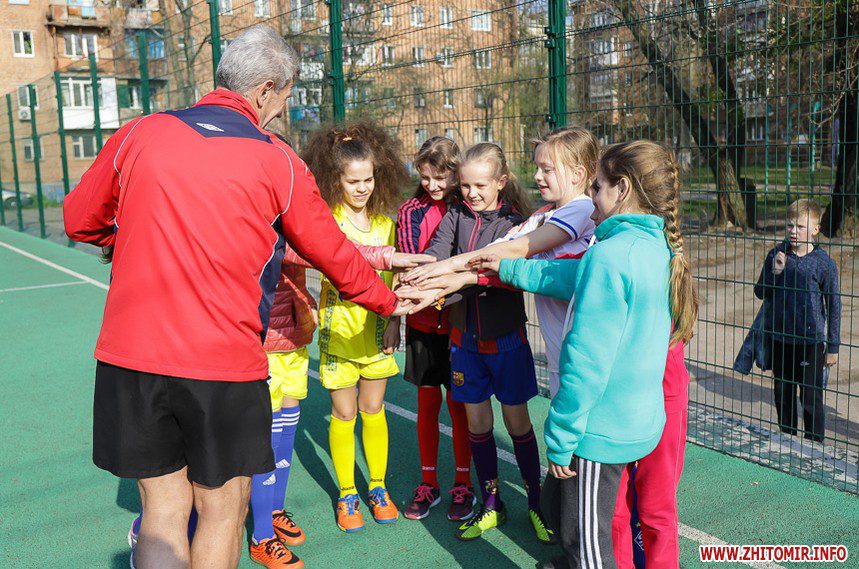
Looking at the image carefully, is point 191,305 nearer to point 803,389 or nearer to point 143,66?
point 803,389

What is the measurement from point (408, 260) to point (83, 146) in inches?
526

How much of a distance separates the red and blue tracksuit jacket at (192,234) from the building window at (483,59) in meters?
3.11

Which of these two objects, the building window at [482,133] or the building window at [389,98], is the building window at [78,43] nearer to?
the building window at [389,98]

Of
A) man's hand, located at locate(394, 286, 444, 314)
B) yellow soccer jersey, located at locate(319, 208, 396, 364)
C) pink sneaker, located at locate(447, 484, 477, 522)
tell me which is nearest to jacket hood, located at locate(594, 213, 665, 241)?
man's hand, located at locate(394, 286, 444, 314)

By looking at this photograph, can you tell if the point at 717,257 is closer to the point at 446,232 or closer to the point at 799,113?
the point at 799,113

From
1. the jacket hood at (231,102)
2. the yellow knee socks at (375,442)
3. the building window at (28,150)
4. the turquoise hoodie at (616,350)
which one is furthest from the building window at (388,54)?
the building window at (28,150)

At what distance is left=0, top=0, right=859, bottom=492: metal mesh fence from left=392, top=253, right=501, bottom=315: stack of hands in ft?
4.79

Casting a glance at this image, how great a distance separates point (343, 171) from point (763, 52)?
6.92 feet

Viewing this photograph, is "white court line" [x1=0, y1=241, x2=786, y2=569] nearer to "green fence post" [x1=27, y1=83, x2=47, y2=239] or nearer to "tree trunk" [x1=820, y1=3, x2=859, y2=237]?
"tree trunk" [x1=820, y1=3, x2=859, y2=237]

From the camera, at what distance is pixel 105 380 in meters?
2.21

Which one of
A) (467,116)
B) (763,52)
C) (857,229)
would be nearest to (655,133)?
(763,52)

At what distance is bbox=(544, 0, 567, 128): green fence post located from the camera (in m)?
4.59

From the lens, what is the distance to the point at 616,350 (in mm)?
2197

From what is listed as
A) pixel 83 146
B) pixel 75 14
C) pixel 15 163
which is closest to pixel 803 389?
pixel 83 146
